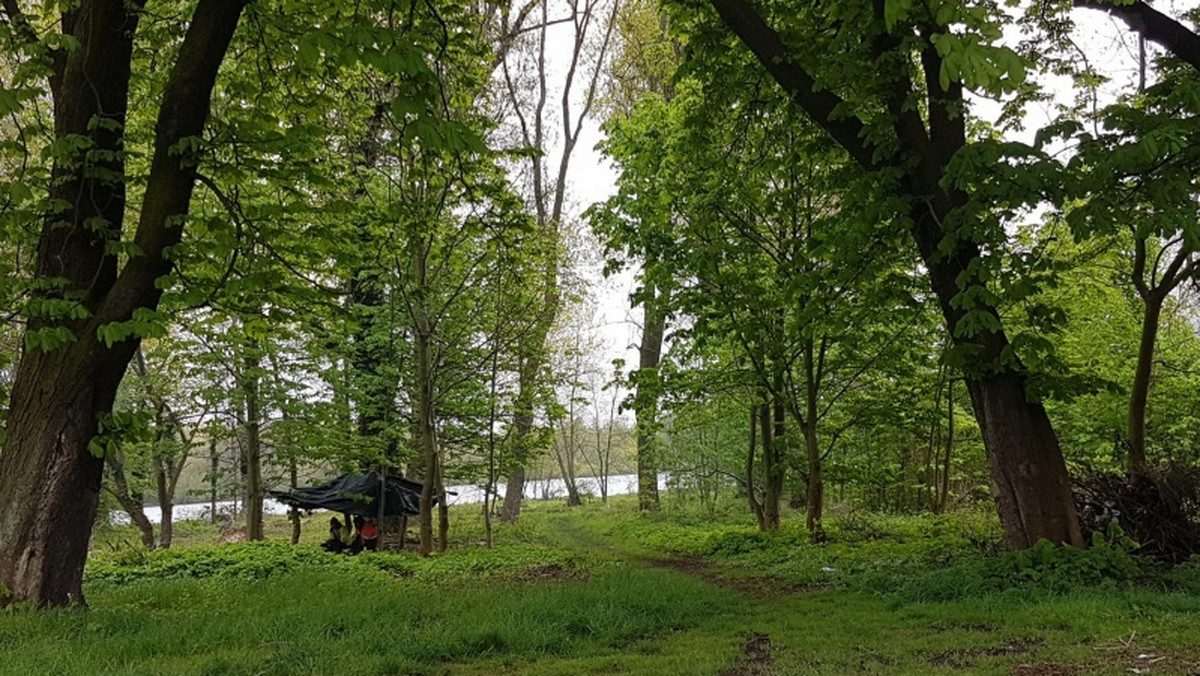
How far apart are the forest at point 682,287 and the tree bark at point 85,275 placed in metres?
0.02

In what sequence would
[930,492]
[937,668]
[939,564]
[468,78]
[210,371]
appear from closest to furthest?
[937,668], [468,78], [939,564], [210,371], [930,492]

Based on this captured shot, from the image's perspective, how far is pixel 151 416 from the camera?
16.5 ft

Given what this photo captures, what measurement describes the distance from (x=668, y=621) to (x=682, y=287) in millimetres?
6223

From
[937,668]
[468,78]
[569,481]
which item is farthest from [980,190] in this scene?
[569,481]

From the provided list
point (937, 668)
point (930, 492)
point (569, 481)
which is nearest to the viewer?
point (937, 668)

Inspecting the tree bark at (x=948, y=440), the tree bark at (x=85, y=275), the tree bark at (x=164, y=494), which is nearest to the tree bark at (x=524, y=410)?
the tree bark at (x=948, y=440)

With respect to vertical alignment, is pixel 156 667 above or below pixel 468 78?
below

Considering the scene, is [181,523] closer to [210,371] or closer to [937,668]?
[210,371]

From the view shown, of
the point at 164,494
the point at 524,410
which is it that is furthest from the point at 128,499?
the point at 524,410

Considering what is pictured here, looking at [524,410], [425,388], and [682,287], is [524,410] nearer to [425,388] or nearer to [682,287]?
[425,388]

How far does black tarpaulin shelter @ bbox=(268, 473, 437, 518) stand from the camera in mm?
13078

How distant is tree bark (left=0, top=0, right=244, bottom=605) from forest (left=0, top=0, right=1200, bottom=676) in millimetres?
25

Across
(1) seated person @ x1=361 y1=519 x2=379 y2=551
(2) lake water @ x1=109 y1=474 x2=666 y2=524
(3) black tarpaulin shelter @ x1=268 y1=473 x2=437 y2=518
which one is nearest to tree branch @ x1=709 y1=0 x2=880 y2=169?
(3) black tarpaulin shelter @ x1=268 y1=473 x2=437 y2=518

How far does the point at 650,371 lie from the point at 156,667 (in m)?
8.43
